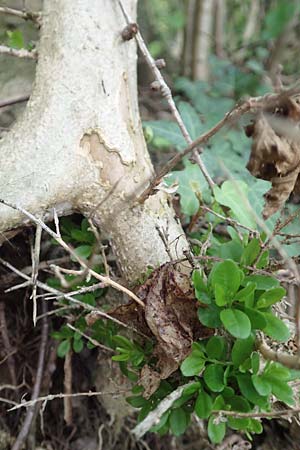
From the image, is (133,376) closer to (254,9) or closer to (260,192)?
(260,192)

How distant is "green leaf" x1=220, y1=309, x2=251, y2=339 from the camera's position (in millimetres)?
990

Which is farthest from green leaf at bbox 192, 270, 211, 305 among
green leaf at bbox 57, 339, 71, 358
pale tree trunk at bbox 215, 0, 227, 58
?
pale tree trunk at bbox 215, 0, 227, 58

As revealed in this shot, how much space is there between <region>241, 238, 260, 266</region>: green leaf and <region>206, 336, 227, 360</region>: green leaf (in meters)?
0.19

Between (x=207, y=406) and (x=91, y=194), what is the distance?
62cm

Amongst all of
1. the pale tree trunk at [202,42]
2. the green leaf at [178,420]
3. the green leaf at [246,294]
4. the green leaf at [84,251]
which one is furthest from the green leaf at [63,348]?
the pale tree trunk at [202,42]

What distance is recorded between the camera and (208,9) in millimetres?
2688

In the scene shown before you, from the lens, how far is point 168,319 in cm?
114

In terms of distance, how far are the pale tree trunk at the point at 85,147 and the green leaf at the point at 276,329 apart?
12.5 inches

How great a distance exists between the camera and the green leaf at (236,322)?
0.99 m

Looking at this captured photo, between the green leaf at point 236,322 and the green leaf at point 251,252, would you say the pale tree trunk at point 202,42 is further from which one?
the green leaf at point 236,322

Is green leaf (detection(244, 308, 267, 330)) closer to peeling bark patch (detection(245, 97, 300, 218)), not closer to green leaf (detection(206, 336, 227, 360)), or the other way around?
green leaf (detection(206, 336, 227, 360))

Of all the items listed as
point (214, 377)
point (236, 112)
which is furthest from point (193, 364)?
point (236, 112)

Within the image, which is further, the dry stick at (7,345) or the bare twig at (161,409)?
the dry stick at (7,345)

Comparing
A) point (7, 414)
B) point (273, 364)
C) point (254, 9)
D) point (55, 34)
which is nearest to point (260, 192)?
point (273, 364)
